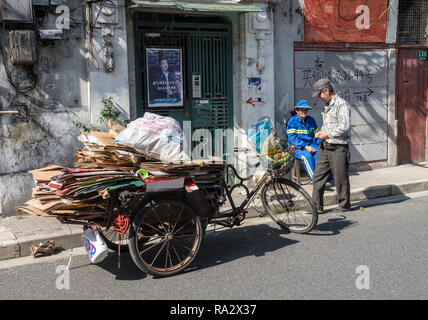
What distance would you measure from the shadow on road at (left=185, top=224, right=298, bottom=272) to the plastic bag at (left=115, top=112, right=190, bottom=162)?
1218 millimetres

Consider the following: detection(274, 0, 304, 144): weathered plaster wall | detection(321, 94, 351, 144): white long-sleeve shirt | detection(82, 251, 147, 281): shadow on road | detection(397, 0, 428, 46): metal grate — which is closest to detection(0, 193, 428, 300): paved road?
detection(82, 251, 147, 281): shadow on road

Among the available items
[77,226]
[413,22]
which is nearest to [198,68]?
[77,226]

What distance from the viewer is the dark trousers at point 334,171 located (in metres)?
7.12

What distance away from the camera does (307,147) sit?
7930 mm

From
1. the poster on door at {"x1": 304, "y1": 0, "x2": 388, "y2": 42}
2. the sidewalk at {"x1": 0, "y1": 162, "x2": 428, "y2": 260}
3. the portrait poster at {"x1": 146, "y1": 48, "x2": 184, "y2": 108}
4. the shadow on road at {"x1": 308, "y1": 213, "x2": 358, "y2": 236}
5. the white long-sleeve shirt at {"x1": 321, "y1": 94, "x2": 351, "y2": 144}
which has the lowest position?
the shadow on road at {"x1": 308, "y1": 213, "x2": 358, "y2": 236}

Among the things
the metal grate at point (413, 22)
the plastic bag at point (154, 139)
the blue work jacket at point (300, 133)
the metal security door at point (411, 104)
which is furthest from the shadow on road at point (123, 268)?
the metal grate at point (413, 22)

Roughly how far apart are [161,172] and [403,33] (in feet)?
27.4

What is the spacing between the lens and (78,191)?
14.4ft

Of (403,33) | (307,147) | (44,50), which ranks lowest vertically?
(307,147)

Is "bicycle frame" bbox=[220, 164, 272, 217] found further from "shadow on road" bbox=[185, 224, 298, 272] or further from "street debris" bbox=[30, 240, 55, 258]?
"street debris" bbox=[30, 240, 55, 258]

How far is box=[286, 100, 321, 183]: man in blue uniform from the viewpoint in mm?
8102

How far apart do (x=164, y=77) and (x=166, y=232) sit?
410 cm
